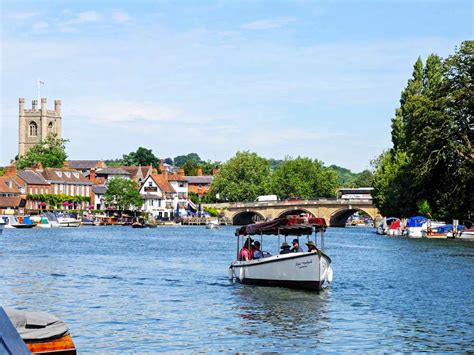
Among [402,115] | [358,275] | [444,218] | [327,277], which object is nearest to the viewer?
[327,277]

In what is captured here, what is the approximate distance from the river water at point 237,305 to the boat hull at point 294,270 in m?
0.47

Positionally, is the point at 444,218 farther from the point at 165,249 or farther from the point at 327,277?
the point at 327,277

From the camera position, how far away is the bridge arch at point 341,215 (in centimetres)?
17231

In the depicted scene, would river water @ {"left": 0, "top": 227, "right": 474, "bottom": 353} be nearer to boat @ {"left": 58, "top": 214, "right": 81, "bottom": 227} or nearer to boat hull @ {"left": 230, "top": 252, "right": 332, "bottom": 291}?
boat hull @ {"left": 230, "top": 252, "right": 332, "bottom": 291}

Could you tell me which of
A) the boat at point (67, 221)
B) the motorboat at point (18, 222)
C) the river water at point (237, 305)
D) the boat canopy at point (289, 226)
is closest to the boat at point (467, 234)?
the river water at point (237, 305)

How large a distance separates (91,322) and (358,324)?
8.76 meters

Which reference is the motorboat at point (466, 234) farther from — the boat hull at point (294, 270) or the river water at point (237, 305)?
the boat hull at point (294, 270)

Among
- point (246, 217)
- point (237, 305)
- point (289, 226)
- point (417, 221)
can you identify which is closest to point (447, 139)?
point (417, 221)

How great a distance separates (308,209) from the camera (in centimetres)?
17425

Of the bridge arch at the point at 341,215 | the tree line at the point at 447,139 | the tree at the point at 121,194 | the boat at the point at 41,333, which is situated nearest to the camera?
the boat at the point at 41,333

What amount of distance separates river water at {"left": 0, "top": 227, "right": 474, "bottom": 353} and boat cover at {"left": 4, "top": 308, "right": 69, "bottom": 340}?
9.18m

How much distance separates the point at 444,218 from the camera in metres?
110

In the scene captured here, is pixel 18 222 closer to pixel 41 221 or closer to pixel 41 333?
pixel 41 221

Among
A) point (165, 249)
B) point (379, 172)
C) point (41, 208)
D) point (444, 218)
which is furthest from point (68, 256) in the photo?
point (41, 208)
